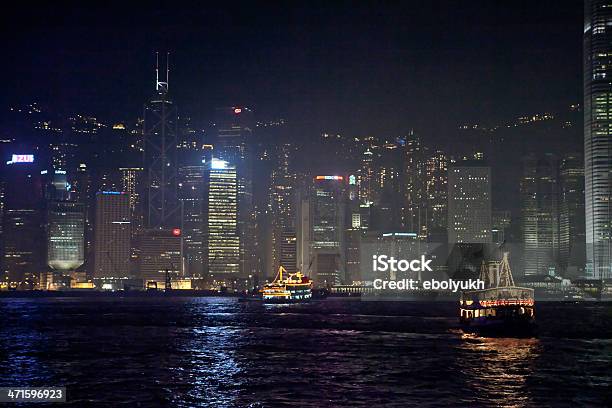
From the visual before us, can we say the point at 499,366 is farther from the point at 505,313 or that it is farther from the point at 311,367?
the point at 505,313

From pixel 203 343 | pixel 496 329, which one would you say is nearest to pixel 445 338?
pixel 496 329

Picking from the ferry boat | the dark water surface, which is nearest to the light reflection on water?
the dark water surface

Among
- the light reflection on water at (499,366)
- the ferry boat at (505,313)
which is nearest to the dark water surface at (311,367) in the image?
the light reflection on water at (499,366)

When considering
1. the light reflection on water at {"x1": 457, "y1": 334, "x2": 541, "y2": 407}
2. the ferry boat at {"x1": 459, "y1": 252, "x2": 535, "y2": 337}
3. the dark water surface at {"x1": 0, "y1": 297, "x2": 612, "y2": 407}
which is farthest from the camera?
the ferry boat at {"x1": 459, "y1": 252, "x2": 535, "y2": 337}

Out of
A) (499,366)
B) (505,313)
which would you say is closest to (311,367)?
(499,366)

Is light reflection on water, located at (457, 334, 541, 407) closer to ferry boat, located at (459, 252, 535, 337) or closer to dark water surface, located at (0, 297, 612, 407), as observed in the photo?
dark water surface, located at (0, 297, 612, 407)

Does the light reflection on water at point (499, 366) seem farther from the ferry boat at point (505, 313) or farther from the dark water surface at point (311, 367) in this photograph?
the ferry boat at point (505, 313)

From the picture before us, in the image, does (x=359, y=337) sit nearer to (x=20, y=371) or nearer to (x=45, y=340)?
(x=45, y=340)

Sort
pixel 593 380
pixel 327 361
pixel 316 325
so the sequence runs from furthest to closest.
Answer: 1. pixel 316 325
2. pixel 327 361
3. pixel 593 380
